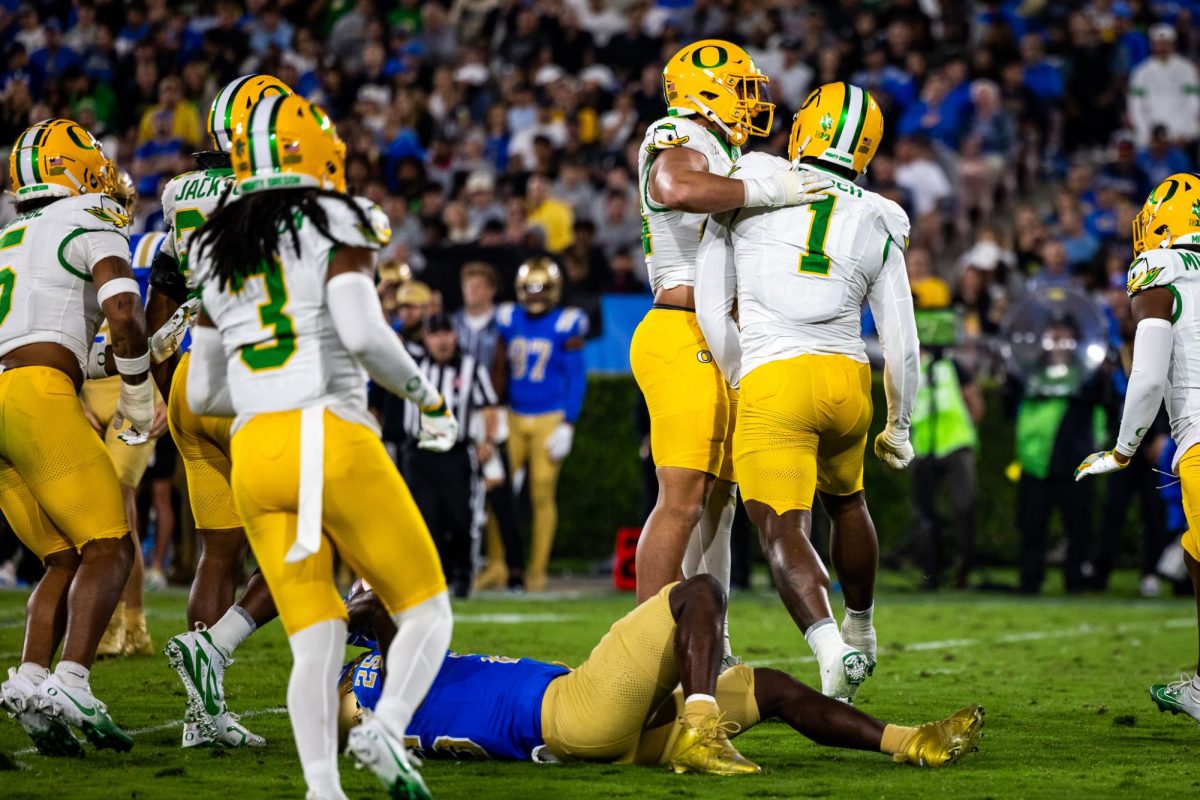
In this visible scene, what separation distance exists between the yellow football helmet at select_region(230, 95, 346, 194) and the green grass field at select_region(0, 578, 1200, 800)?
71.5 inches

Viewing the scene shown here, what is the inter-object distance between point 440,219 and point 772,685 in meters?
11.4

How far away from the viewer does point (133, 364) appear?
5891 millimetres

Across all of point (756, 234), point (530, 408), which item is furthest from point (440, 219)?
point (756, 234)

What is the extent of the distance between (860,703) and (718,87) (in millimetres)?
2667

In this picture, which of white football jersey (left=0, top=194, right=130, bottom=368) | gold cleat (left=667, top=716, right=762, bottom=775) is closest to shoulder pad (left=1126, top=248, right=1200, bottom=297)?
gold cleat (left=667, top=716, right=762, bottom=775)

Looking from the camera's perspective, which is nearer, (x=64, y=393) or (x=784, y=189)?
(x=64, y=393)

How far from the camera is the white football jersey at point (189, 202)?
6086 millimetres

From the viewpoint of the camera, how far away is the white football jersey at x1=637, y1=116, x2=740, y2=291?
6418 millimetres

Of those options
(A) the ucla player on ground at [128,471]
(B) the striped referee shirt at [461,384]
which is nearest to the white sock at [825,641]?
(A) the ucla player on ground at [128,471]

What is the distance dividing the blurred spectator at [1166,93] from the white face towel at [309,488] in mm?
14505

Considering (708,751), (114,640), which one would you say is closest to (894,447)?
(708,751)

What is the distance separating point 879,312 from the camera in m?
6.30

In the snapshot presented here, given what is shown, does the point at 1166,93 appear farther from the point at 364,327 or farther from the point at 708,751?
the point at 364,327

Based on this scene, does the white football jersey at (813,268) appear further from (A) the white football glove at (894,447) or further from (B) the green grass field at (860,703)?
(B) the green grass field at (860,703)
